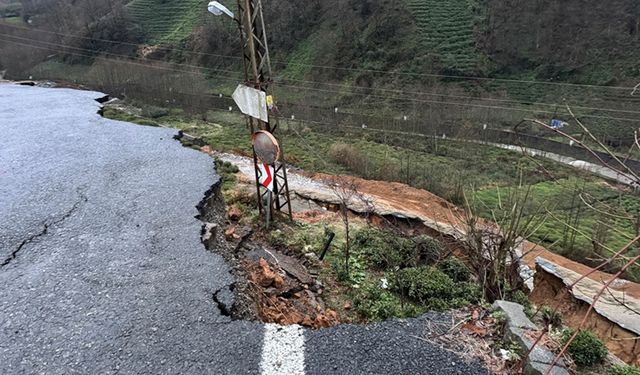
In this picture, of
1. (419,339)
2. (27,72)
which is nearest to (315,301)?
(419,339)

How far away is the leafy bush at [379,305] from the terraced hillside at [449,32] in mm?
34579

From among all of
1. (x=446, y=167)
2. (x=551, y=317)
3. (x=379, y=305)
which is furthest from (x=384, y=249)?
(x=446, y=167)

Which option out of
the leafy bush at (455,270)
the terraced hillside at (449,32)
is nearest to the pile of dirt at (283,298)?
the leafy bush at (455,270)

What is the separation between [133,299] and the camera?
441 centimetres

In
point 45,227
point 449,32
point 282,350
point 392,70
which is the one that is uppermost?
point 449,32

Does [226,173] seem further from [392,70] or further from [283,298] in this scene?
[392,70]

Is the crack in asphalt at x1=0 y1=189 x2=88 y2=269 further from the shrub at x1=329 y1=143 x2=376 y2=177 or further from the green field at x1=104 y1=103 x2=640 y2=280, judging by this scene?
the shrub at x1=329 y1=143 x2=376 y2=177

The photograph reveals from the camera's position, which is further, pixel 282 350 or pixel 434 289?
pixel 434 289

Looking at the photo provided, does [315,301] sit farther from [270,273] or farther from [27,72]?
[27,72]

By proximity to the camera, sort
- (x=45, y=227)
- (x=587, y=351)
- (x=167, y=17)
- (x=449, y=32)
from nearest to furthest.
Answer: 1. (x=587, y=351)
2. (x=45, y=227)
3. (x=449, y=32)
4. (x=167, y=17)

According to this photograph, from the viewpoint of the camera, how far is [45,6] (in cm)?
5406

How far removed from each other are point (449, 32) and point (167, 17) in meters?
36.7

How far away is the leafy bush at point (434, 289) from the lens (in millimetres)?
5047

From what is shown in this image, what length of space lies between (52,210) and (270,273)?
3797mm
